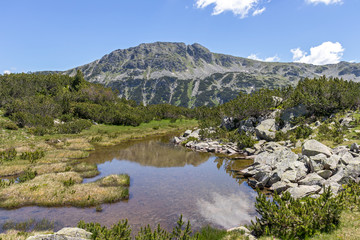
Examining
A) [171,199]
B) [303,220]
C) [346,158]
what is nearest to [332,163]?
[346,158]

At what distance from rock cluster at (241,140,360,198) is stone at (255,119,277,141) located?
14550 mm

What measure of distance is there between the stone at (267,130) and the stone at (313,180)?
70.6 feet

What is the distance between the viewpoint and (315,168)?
21562mm

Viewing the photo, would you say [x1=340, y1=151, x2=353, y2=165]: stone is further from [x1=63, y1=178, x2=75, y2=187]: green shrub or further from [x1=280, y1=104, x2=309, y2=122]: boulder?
[x1=63, y1=178, x2=75, y2=187]: green shrub

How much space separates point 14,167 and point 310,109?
177 ft

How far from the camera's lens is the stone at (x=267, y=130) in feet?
137

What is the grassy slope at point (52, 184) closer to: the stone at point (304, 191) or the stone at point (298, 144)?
the stone at point (304, 191)

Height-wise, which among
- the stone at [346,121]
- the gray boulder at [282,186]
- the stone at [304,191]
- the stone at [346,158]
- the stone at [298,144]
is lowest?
the gray boulder at [282,186]

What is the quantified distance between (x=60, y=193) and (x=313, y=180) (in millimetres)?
24971

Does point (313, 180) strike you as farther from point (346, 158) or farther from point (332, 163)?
point (346, 158)

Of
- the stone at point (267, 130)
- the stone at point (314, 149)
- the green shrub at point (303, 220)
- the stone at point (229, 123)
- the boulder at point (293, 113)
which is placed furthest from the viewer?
the stone at point (229, 123)

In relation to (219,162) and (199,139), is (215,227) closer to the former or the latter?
(219,162)

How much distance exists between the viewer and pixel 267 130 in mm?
43062

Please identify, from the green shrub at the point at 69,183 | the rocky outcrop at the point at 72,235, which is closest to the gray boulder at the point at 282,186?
the rocky outcrop at the point at 72,235
